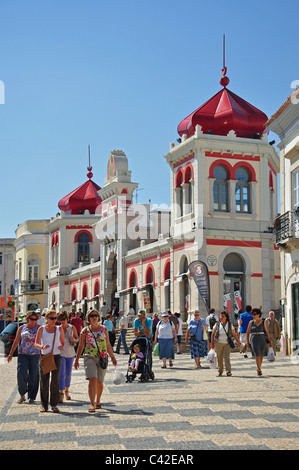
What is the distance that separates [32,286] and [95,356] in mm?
53124

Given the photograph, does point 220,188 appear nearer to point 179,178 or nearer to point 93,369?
point 179,178

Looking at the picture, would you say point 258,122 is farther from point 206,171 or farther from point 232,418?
point 232,418

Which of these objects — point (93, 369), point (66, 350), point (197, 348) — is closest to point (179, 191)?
point (197, 348)

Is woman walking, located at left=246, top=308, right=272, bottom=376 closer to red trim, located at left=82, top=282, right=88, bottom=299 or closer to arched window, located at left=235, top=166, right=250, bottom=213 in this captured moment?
arched window, located at left=235, top=166, right=250, bottom=213

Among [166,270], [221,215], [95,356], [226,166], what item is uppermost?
[226,166]

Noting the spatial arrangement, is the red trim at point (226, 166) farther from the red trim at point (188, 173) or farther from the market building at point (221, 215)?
the red trim at point (188, 173)

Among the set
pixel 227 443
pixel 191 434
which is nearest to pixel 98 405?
pixel 191 434

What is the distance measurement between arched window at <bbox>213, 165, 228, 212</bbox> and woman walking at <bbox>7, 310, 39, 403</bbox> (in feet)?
68.9

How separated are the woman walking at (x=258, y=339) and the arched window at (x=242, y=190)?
55.7 feet

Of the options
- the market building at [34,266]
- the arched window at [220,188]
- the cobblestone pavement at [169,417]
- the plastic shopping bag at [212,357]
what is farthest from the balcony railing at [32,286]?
the cobblestone pavement at [169,417]

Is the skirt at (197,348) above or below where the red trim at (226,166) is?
below

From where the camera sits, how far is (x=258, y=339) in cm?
1636

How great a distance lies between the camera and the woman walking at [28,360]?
40.7 feet
